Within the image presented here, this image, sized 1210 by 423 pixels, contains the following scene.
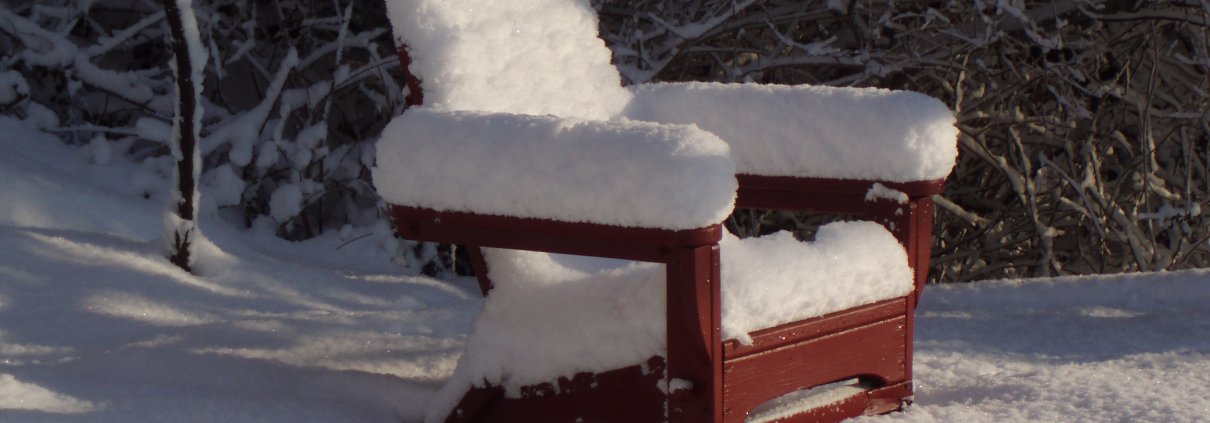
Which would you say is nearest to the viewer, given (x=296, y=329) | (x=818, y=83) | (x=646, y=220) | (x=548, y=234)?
(x=646, y=220)

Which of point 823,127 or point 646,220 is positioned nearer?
point 646,220

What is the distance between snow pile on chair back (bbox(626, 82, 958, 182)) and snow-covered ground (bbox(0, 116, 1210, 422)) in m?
0.40

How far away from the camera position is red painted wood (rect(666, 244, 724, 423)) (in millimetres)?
1656

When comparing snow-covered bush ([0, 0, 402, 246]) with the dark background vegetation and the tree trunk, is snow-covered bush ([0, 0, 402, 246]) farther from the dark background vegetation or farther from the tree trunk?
the tree trunk

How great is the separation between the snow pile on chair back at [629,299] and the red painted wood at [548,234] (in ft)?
0.54

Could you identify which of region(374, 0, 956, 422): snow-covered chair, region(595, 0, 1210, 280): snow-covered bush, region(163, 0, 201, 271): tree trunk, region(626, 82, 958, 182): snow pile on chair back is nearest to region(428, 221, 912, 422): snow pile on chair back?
region(374, 0, 956, 422): snow-covered chair

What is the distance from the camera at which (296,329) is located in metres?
2.58

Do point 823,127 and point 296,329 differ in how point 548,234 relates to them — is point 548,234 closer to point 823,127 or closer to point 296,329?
point 823,127

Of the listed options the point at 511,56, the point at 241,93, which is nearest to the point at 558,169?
the point at 511,56

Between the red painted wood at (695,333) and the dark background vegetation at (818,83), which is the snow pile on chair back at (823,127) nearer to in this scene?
the red painted wood at (695,333)

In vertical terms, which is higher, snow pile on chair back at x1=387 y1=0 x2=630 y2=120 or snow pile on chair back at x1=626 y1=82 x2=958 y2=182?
snow pile on chair back at x1=387 y1=0 x2=630 y2=120

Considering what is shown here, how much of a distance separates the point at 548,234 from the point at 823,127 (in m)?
0.64

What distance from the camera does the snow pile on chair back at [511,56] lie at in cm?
204

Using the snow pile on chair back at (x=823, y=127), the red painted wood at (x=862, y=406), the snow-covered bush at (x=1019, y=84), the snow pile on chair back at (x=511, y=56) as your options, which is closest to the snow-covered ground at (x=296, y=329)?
the red painted wood at (x=862, y=406)
